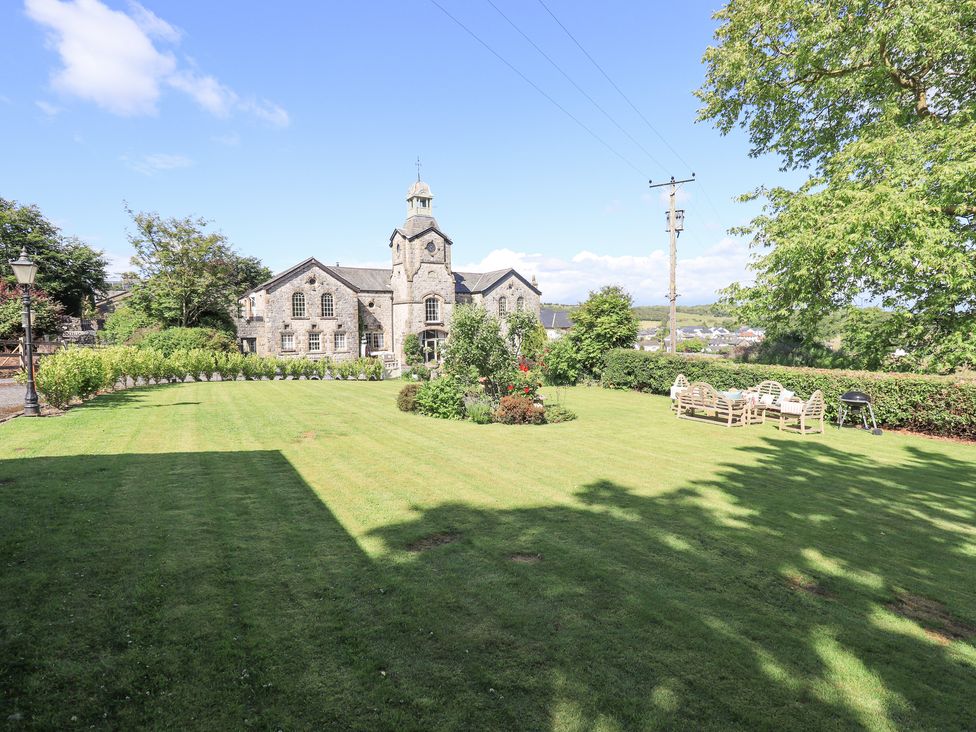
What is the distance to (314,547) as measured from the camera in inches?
214

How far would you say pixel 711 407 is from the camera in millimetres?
14484

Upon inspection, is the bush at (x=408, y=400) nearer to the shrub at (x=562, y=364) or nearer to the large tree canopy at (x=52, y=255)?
the shrub at (x=562, y=364)

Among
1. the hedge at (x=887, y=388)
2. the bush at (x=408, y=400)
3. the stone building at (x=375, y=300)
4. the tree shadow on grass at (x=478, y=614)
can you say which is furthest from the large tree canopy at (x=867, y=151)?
the stone building at (x=375, y=300)

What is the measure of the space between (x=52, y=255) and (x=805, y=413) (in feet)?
187

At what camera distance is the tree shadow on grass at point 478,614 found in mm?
3129

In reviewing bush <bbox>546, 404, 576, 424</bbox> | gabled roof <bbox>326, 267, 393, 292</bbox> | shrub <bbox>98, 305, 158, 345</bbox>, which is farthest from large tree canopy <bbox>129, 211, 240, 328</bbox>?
bush <bbox>546, 404, 576, 424</bbox>

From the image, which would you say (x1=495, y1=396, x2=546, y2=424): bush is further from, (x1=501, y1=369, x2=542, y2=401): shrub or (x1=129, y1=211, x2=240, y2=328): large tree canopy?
(x1=129, y1=211, x2=240, y2=328): large tree canopy

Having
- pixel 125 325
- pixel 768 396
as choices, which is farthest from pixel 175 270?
pixel 768 396

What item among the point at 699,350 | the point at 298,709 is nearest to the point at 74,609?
the point at 298,709

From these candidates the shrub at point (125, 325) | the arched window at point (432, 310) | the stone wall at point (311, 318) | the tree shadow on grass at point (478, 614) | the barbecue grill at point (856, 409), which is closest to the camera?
the tree shadow on grass at point (478, 614)

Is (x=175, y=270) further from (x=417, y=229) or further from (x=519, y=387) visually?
(x=519, y=387)

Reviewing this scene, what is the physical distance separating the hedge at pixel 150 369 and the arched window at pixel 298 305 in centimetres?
1248

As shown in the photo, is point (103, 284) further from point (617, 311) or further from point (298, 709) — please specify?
point (298, 709)

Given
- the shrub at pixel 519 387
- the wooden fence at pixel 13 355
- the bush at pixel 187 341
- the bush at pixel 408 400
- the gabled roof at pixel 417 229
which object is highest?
the gabled roof at pixel 417 229
